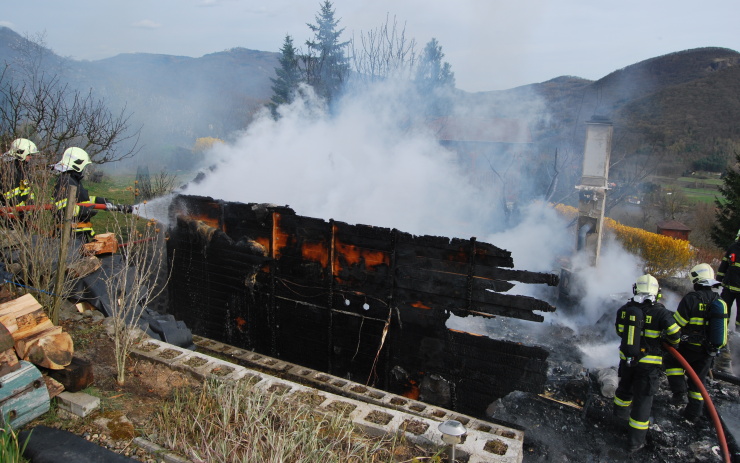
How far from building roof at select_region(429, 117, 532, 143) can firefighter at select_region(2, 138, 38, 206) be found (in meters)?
19.5

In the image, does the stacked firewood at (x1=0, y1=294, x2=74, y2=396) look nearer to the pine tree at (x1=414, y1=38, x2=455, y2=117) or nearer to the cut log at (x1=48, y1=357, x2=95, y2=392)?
the cut log at (x1=48, y1=357, x2=95, y2=392)

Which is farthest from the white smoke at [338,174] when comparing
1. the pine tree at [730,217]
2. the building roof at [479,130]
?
the building roof at [479,130]

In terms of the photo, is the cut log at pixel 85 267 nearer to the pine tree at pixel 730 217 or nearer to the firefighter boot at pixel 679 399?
the firefighter boot at pixel 679 399

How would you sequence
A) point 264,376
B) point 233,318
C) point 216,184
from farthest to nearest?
point 216,184 < point 233,318 < point 264,376

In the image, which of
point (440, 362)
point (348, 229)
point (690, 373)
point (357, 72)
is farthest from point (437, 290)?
point (357, 72)

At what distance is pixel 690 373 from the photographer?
5383mm

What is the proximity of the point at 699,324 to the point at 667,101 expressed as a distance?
186ft

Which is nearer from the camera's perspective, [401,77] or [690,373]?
[690,373]

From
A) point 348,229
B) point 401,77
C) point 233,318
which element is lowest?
point 233,318

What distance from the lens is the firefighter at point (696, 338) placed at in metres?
5.92

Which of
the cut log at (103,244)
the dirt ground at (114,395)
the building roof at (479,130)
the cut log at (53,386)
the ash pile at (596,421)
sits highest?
the building roof at (479,130)

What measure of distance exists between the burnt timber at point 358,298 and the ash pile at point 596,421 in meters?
0.73

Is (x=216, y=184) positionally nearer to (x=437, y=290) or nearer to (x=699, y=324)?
(x=437, y=290)

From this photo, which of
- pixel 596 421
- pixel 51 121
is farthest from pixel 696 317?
pixel 51 121
